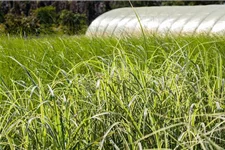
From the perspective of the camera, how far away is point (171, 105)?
1.85 m

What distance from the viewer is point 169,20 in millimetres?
10586

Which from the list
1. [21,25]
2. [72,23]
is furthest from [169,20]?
[21,25]

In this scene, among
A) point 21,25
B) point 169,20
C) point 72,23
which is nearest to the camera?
point 72,23

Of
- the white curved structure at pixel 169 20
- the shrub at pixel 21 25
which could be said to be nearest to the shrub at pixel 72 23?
the white curved structure at pixel 169 20

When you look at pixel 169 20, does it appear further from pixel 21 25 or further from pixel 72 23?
pixel 21 25

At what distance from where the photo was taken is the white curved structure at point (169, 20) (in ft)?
30.8

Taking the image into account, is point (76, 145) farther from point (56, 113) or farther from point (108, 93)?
point (108, 93)

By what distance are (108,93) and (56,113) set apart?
31 centimetres

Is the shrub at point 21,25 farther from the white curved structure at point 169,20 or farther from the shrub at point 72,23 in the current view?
the white curved structure at point 169,20

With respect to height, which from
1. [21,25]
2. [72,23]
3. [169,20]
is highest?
[72,23]

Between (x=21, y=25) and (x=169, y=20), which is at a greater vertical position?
(x=169, y=20)

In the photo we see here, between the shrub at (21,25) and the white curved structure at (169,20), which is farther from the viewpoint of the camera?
the shrub at (21,25)

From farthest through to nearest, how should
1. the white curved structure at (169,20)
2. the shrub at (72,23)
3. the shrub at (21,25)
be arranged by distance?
the shrub at (21,25)
the white curved structure at (169,20)
the shrub at (72,23)

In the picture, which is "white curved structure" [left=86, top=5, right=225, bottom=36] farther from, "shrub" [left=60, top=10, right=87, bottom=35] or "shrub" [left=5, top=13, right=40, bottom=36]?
"shrub" [left=5, top=13, right=40, bottom=36]
